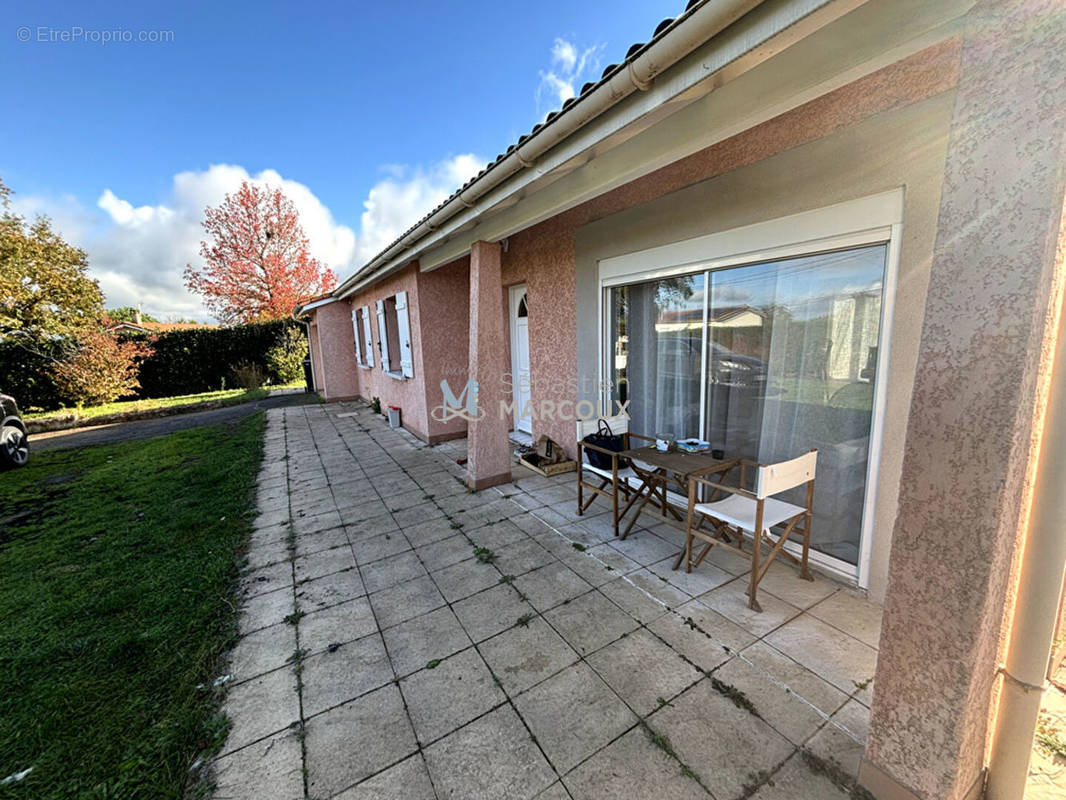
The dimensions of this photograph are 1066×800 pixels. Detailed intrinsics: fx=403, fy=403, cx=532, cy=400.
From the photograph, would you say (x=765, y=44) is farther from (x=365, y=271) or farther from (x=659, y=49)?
(x=365, y=271)

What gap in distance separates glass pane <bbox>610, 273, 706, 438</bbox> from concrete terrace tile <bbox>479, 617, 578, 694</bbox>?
249cm

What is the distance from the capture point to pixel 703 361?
3996 millimetres

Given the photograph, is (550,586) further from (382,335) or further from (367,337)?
(367,337)

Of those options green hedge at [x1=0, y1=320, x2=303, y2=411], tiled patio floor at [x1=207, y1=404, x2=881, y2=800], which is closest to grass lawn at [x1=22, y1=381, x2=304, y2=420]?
green hedge at [x1=0, y1=320, x2=303, y2=411]

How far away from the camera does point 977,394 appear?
1.29 meters

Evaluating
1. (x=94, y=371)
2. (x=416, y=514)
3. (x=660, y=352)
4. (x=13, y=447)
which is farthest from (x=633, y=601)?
(x=94, y=371)

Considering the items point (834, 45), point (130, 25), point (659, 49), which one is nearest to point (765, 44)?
point (834, 45)

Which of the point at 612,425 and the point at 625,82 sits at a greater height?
the point at 625,82

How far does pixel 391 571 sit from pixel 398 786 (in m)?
1.91

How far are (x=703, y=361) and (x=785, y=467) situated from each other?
1.47 m

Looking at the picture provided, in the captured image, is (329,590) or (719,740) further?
(329,590)

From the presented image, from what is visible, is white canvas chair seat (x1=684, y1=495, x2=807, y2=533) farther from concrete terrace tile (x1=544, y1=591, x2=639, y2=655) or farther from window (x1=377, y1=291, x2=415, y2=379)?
window (x1=377, y1=291, x2=415, y2=379)

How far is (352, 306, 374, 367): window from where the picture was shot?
1140 cm

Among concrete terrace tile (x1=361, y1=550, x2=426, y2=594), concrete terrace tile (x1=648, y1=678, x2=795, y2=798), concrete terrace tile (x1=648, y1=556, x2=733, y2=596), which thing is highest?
concrete terrace tile (x1=648, y1=556, x2=733, y2=596)
